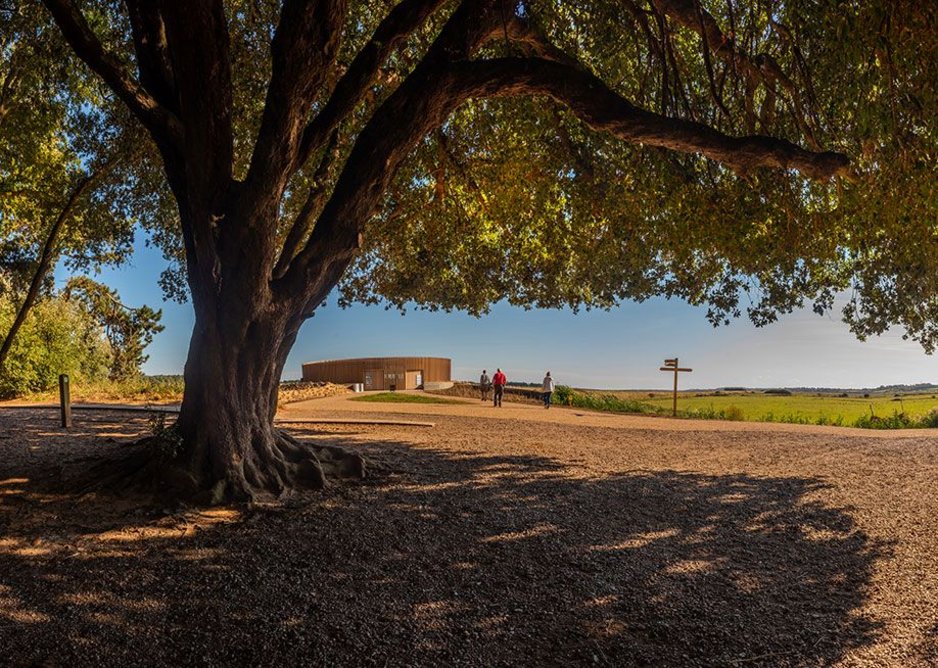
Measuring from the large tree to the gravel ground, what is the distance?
1.35m

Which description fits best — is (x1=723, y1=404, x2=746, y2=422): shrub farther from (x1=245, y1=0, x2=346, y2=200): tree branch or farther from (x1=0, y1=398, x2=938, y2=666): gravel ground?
(x1=245, y1=0, x2=346, y2=200): tree branch

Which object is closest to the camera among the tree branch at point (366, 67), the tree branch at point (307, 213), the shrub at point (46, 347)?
the tree branch at point (366, 67)

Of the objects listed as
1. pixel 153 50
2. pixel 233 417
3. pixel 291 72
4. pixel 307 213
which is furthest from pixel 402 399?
pixel 291 72

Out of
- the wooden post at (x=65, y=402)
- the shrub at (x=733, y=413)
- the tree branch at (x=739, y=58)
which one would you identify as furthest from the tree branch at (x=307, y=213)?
the shrub at (x=733, y=413)

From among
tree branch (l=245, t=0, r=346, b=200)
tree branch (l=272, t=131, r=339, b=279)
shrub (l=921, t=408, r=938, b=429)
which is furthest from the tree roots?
shrub (l=921, t=408, r=938, b=429)

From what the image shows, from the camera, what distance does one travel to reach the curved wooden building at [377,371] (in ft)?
96.6

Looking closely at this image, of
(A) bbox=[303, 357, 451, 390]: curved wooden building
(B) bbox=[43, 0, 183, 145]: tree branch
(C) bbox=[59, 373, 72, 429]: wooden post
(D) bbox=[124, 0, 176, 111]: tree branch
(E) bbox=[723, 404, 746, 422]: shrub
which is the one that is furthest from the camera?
(A) bbox=[303, 357, 451, 390]: curved wooden building

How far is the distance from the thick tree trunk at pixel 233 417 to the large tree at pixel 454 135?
0.02 meters

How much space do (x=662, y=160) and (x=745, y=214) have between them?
1428 millimetres

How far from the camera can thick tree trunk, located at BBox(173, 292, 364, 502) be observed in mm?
6414

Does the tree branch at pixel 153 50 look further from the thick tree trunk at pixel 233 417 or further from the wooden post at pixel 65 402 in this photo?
the wooden post at pixel 65 402

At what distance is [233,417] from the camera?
657 cm

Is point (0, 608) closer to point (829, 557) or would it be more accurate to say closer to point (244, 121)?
point (829, 557)

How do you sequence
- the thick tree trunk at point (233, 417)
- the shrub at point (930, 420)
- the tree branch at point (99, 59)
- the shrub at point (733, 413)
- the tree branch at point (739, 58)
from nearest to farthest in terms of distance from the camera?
1. the tree branch at point (99, 59)
2. the thick tree trunk at point (233, 417)
3. the tree branch at point (739, 58)
4. the shrub at point (930, 420)
5. the shrub at point (733, 413)
